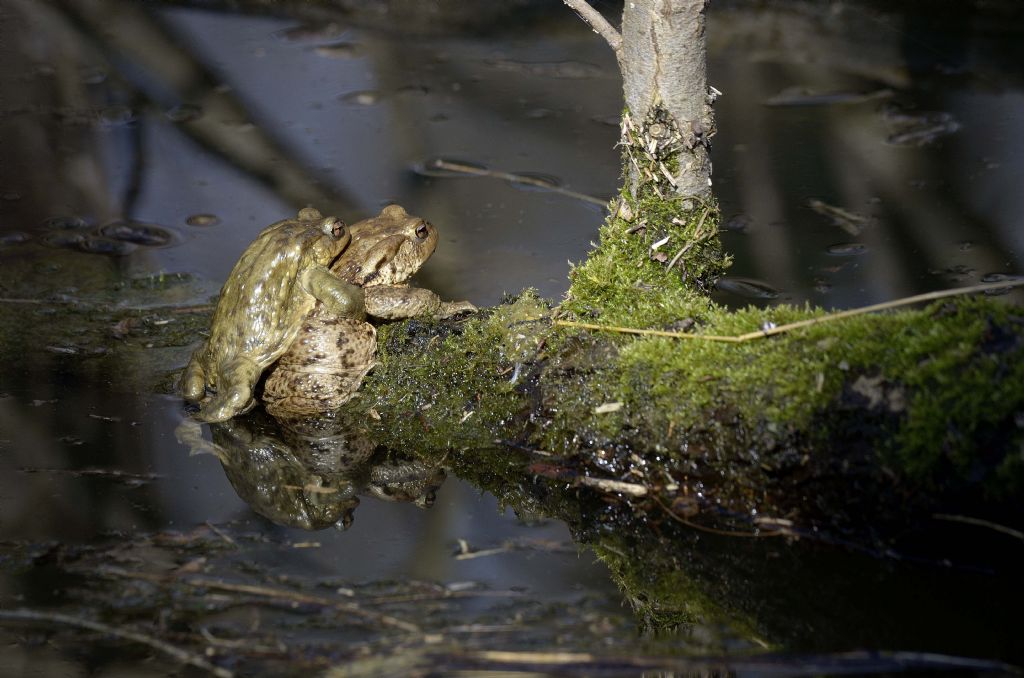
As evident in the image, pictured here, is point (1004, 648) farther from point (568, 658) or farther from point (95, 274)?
point (95, 274)

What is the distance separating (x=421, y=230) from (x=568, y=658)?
265cm

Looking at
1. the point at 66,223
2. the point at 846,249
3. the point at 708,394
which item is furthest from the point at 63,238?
the point at 846,249

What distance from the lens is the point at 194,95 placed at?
8734mm

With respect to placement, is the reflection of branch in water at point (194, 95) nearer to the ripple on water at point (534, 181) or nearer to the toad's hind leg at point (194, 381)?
the ripple on water at point (534, 181)

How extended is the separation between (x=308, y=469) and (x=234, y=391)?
57 cm

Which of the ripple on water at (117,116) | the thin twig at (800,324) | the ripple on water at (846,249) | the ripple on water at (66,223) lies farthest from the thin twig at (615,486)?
the ripple on water at (117,116)

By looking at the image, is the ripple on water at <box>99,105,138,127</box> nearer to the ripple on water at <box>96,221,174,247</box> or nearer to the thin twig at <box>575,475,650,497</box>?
the ripple on water at <box>96,221,174,247</box>

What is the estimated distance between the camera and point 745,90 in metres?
8.67

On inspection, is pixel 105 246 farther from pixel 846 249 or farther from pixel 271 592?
pixel 846 249

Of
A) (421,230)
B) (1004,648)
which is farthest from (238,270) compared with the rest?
(1004,648)

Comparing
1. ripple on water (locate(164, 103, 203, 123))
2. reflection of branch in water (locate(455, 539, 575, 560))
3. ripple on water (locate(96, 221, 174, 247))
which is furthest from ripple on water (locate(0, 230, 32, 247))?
reflection of branch in water (locate(455, 539, 575, 560))

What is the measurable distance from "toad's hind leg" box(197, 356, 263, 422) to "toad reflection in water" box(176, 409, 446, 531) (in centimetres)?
12

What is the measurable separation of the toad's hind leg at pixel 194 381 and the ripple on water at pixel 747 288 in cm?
308

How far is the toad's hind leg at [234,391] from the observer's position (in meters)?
4.59
